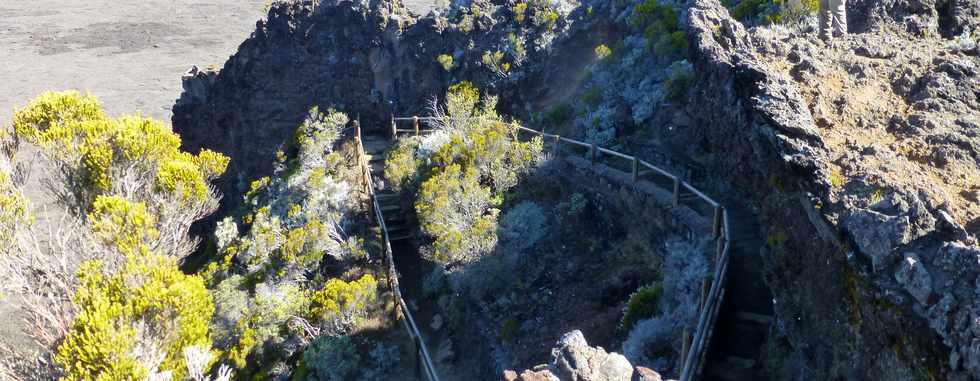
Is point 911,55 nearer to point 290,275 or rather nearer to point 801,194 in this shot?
point 801,194

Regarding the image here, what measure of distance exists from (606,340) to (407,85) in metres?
15.1

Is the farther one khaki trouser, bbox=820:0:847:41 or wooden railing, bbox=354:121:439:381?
wooden railing, bbox=354:121:439:381

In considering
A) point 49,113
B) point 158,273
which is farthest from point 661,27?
point 49,113

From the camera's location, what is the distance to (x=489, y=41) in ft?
73.3

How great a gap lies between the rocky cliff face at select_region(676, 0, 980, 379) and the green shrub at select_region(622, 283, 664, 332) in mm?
1877

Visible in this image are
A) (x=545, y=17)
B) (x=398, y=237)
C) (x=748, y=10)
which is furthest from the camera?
(x=545, y=17)

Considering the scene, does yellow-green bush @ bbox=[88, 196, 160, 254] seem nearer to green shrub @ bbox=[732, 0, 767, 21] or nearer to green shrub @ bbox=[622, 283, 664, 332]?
green shrub @ bbox=[622, 283, 664, 332]

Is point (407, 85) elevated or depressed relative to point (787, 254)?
depressed

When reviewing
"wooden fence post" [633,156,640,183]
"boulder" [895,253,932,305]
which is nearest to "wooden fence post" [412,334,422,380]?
"wooden fence post" [633,156,640,183]

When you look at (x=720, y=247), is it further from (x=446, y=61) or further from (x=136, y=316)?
(x=446, y=61)

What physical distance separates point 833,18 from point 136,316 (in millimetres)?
11344

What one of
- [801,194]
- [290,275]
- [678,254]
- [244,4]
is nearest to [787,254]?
[801,194]

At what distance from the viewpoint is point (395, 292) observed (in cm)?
1430

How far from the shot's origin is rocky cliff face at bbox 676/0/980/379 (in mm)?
5383
